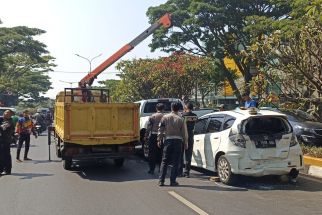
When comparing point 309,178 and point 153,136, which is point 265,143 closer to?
point 309,178

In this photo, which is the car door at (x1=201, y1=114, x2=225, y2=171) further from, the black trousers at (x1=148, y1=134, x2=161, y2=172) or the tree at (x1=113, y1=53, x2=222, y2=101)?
the tree at (x1=113, y1=53, x2=222, y2=101)

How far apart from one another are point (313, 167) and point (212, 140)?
8.94 feet

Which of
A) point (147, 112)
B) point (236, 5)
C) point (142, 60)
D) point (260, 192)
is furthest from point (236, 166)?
point (142, 60)

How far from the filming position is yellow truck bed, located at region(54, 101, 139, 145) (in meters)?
11.3

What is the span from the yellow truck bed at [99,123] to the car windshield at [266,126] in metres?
3.41

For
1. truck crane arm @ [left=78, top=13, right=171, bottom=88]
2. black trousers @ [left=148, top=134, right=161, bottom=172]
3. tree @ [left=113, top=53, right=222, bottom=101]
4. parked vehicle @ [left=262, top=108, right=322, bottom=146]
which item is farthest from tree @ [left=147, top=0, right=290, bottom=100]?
black trousers @ [left=148, top=134, right=161, bottom=172]

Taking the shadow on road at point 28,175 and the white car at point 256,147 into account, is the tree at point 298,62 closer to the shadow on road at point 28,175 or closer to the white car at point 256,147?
the white car at point 256,147

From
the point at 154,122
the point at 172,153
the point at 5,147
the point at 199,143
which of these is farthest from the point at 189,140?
the point at 5,147

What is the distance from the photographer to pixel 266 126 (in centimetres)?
974

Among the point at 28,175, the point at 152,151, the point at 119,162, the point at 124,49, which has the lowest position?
the point at 28,175

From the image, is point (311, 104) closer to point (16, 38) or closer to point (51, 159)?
point (51, 159)

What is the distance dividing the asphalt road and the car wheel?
0.19 meters

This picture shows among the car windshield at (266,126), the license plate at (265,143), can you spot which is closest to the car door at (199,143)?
the car windshield at (266,126)

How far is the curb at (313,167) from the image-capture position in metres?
11.0
